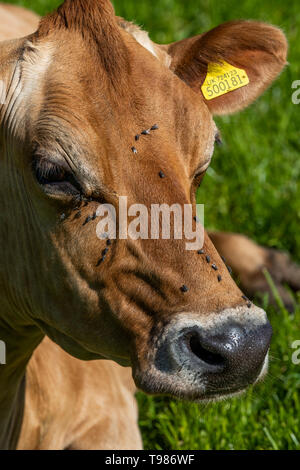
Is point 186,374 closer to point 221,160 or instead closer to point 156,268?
→ point 156,268

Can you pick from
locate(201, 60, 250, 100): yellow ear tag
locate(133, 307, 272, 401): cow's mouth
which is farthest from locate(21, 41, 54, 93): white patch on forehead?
locate(133, 307, 272, 401): cow's mouth

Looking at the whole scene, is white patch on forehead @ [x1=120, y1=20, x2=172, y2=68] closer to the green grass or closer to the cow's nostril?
the cow's nostril

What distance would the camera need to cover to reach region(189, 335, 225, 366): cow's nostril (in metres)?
2.73

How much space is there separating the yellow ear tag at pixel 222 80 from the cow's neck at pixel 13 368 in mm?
1206

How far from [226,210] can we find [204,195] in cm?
19

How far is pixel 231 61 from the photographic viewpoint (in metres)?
3.73

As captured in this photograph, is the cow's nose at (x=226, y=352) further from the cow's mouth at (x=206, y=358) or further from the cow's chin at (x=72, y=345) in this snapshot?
the cow's chin at (x=72, y=345)

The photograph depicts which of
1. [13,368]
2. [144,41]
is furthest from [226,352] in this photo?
[144,41]

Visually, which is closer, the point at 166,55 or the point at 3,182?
the point at 3,182

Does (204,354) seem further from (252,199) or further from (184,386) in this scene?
(252,199)

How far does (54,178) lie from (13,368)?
1.02 metres

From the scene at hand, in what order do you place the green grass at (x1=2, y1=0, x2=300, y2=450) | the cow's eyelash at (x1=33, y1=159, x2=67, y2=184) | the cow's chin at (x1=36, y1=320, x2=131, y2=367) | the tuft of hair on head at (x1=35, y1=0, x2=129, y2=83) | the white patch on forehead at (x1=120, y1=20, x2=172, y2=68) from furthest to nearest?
the green grass at (x1=2, y1=0, x2=300, y2=450)
the white patch on forehead at (x1=120, y1=20, x2=172, y2=68)
the cow's chin at (x1=36, y1=320, x2=131, y2=367)
the tuft of hair on head at (x1=35, y1=0, x2=129, y2=83)
the cow's eyelash at (x1=33, y1=159, x2=67, y2=184)

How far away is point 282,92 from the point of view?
261 inches
